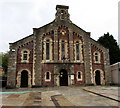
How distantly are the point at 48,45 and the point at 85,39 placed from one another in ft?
23.5

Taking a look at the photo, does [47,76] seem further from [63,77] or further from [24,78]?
[24,78]

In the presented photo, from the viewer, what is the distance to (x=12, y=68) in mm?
23484

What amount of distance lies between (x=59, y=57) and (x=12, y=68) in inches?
322

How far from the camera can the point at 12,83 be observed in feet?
75.7

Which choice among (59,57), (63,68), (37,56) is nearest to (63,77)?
(63,68)

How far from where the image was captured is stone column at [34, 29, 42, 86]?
23.7 metres

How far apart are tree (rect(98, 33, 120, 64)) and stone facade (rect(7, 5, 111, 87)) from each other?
368 inches

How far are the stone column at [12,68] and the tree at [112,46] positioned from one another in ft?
77.2

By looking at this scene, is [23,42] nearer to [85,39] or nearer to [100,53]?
[85,39]

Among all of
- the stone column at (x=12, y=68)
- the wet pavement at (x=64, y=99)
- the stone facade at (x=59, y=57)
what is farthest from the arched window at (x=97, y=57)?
the stone column at (x=12, y=68)

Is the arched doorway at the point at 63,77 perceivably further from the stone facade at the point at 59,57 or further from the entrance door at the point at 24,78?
the entrance door at the point at 24,78

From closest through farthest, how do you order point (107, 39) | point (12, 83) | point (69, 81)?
point (12, 83) < point (69, 81) < point (107, 39)

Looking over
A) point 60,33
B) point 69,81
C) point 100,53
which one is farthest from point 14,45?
Answer: point 100,53

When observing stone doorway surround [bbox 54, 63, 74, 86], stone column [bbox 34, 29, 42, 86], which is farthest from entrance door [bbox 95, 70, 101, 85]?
stone column [bbox 34, 29, 42, 86]
